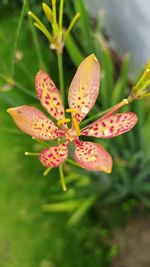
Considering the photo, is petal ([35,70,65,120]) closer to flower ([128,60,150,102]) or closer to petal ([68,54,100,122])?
petal ([68,54,100,122])

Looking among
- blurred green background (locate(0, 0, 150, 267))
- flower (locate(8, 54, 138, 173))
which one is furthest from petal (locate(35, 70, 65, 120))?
blurred green background (locate(0, 0, 150, 267))

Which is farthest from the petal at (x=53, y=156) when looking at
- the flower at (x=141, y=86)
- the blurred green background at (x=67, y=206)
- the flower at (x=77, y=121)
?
the blurred green background at (x=67, y=206)

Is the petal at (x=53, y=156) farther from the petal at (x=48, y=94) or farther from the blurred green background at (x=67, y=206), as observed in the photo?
the blurred green background at (x=67, y=206)

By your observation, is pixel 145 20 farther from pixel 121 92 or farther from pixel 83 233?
pixel 83 233

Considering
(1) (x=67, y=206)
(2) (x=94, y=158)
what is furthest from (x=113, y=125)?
(1) (x=67, y=206)

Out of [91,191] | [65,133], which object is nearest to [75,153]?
[65,133]

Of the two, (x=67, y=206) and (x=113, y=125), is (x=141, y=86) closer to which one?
(x=113, y=125)
